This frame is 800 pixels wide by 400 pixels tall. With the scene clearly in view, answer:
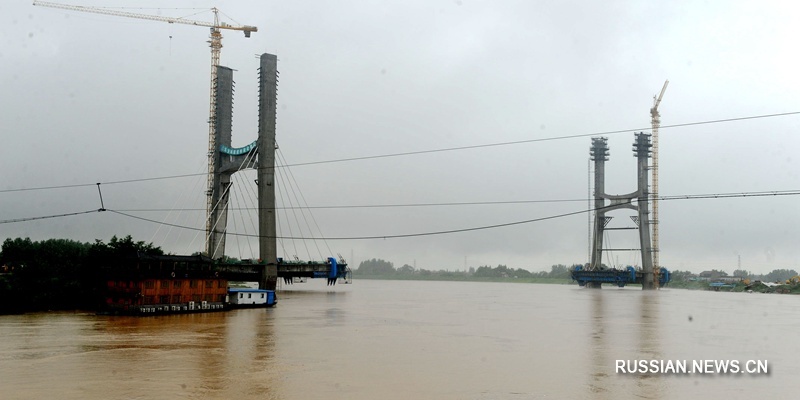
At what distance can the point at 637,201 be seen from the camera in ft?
459

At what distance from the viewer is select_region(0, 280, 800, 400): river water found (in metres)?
21.0

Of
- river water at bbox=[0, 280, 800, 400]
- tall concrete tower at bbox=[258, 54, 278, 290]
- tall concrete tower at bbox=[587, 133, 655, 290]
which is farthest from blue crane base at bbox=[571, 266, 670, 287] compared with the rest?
river water at bbox=[0, 280, 800, 400]

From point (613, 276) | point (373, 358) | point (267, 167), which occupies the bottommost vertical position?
point (613, 276)

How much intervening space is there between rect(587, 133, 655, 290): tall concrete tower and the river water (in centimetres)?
9689

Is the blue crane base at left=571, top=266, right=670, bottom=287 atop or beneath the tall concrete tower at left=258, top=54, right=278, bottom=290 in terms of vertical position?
beneath

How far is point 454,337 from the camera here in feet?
122

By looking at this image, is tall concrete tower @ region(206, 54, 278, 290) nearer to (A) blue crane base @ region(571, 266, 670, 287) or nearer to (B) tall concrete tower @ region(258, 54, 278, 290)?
(B) tall concrete tower @ region(258, 54, 278, 290)

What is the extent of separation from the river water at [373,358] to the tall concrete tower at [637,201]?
3815 inches

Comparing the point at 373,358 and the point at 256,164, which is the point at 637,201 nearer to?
the point at 256,164

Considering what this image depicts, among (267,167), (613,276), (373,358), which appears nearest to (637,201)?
(613,276)

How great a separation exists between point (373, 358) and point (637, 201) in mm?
123812

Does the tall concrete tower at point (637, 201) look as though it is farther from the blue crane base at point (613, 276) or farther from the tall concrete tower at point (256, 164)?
the tall concrete tower at point (256, 164)

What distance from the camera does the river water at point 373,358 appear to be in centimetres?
2098

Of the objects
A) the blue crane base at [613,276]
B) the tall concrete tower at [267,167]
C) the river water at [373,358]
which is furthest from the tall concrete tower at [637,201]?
the river water at [373,358]
